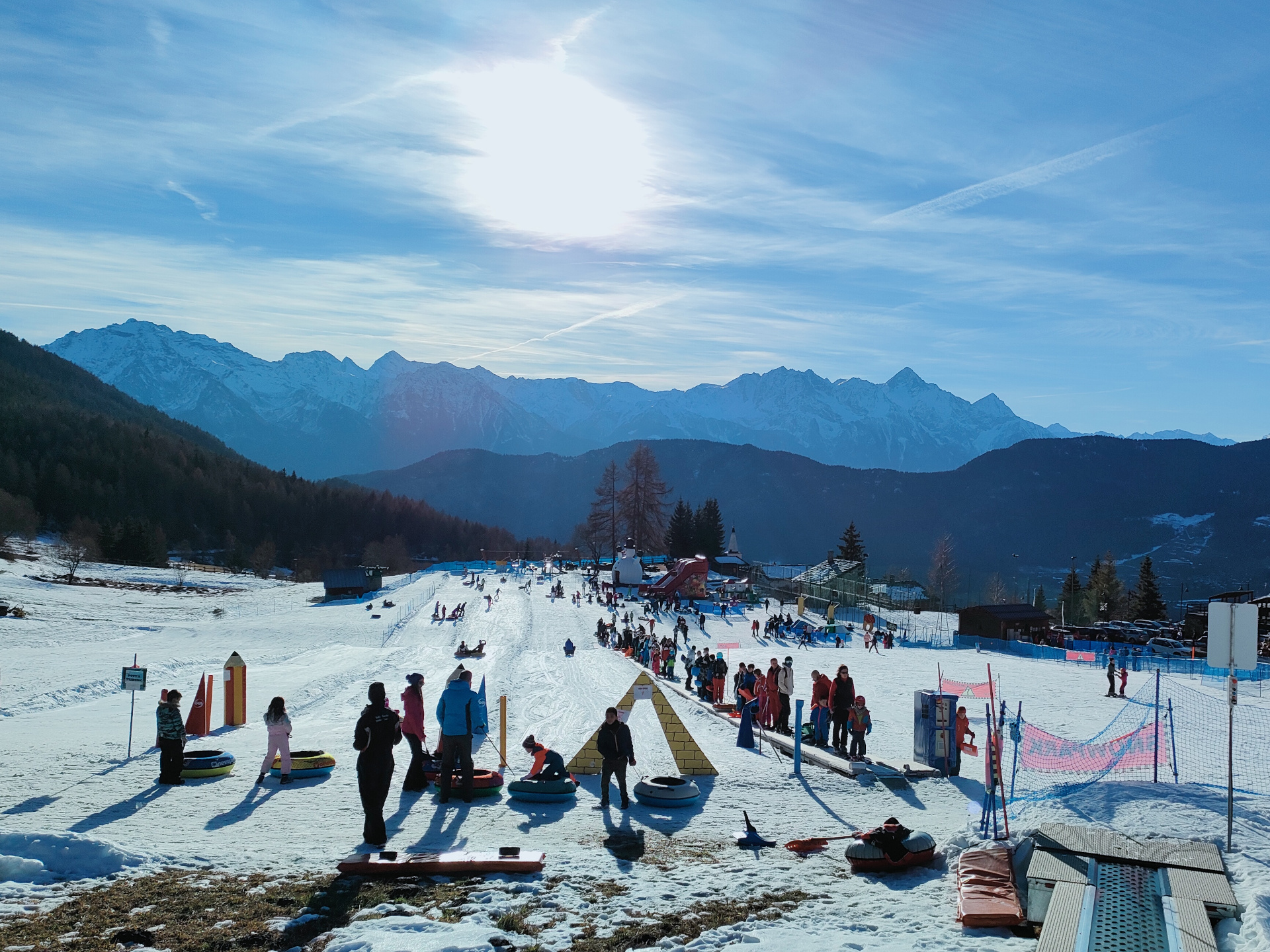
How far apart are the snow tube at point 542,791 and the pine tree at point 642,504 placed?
3020 inches

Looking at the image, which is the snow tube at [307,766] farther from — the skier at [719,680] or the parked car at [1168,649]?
the parked car at [1168,649]

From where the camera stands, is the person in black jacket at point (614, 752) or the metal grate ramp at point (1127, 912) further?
the person in black jacket at point (614, 752)

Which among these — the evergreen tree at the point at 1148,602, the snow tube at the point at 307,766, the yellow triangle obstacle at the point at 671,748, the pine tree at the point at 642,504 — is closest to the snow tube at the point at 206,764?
the snow tube at the point at 307,766

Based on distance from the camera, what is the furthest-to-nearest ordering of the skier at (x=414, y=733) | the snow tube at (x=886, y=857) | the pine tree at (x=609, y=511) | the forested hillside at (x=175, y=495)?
1. the forested hillside at (x=175, y=495)
2. the pine tree at (x=609, y=511)
3. the skier at (x=414, y=733)
4. the snow tube at (x=886, y=857)

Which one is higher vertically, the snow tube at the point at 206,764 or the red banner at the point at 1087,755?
the red banner at the point at 1087,755

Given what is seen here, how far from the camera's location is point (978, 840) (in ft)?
30.3

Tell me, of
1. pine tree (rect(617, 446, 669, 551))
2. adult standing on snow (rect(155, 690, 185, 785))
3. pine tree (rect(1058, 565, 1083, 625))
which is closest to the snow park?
adult standing on snow (rect(155, 690, 185, 785))

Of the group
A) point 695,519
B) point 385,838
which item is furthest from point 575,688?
point 695,519

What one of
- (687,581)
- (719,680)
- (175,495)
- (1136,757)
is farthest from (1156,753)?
(175,495)

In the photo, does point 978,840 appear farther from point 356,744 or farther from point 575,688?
point 575,688

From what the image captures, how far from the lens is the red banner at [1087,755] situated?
46.6ft

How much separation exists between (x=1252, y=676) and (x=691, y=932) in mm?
34829

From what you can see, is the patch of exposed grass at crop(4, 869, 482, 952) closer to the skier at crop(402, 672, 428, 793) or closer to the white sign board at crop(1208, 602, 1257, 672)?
the skier at crop(402, 672, 428, 793)

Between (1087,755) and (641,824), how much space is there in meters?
8.29
